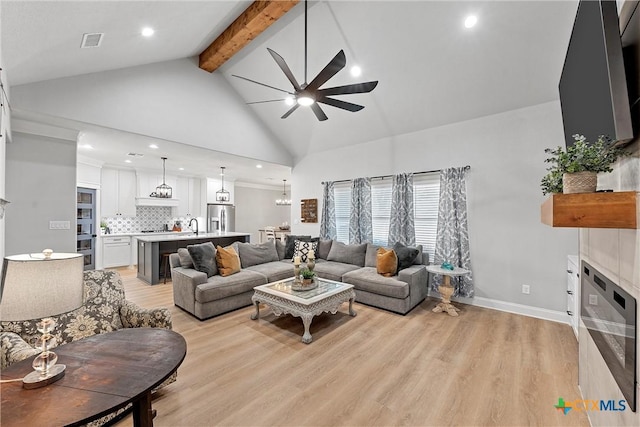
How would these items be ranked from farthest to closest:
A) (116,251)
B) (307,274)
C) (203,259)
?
(116,251)
(203,259)
(307,274)

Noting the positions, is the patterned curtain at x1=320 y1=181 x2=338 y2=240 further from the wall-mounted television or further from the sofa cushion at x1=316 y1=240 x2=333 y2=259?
the wall-mounted television

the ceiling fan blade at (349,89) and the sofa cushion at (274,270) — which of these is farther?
the sofa cushion at (274,270)

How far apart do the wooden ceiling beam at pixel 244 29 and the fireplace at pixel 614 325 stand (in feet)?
12.6

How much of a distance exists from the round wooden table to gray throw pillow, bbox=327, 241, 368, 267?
3756mm

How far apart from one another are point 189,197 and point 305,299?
21.9 ft

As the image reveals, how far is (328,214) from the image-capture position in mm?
5996

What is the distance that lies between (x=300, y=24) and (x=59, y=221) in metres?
4.44

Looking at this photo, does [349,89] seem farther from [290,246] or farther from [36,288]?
[290,246]

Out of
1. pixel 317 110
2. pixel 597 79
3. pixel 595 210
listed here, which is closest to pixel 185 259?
pixel 317 110

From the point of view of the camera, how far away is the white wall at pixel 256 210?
33.0ft

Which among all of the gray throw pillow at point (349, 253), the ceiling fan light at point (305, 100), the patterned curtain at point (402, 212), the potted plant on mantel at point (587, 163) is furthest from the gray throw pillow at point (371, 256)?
the potted plant on mantel at point (587, 163)

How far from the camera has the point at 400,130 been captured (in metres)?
4.88

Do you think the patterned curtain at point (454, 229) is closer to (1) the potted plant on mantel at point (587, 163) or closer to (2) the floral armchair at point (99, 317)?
(1) the potted plant on mantel at point (587, 163)

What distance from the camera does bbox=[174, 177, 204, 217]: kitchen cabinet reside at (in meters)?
8.06
